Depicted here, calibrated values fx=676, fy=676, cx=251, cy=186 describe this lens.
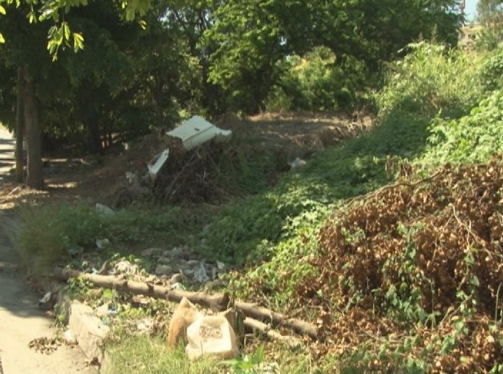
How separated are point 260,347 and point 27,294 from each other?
4155 mm

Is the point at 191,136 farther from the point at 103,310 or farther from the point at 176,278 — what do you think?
the point at 103,310

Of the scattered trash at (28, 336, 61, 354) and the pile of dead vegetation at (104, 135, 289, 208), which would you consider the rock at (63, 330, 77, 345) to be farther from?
the pile of dead vegetation at (104, 135, 289, 208)

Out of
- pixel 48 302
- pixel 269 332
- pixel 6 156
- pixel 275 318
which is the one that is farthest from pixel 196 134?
pixel 6 156

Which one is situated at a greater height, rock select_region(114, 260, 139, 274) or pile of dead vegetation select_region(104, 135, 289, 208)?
pile of dead vegetation select_region(104, 135, 289, 208)

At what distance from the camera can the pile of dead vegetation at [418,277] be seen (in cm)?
438

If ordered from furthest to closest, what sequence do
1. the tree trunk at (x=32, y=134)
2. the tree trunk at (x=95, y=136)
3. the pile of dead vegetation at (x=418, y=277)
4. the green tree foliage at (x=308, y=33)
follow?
the tree trunk at (x=95, y=136)
the green tree foliage at (x=308, y=33)
the tree trunk at (x=32, y=134)
the pile of dead vegetation at (x=418, y=277)

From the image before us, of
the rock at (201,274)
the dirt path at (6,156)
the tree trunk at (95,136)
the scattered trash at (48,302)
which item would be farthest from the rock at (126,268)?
the tree trunk at (95,136)

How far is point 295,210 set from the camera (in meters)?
8.12

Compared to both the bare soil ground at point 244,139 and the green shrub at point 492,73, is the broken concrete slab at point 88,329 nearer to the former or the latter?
the bare soil ground at point 244,139

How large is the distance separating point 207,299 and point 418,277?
1.95 m

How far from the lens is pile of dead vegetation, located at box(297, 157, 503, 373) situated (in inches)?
172

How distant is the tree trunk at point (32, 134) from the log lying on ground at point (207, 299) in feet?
23.7

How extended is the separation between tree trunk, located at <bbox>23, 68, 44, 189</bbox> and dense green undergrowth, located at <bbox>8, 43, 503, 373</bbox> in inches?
175

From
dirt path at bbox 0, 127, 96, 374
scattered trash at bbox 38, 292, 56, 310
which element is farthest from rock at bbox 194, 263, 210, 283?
scattered trash at bbox 38, 292, 56, 310
